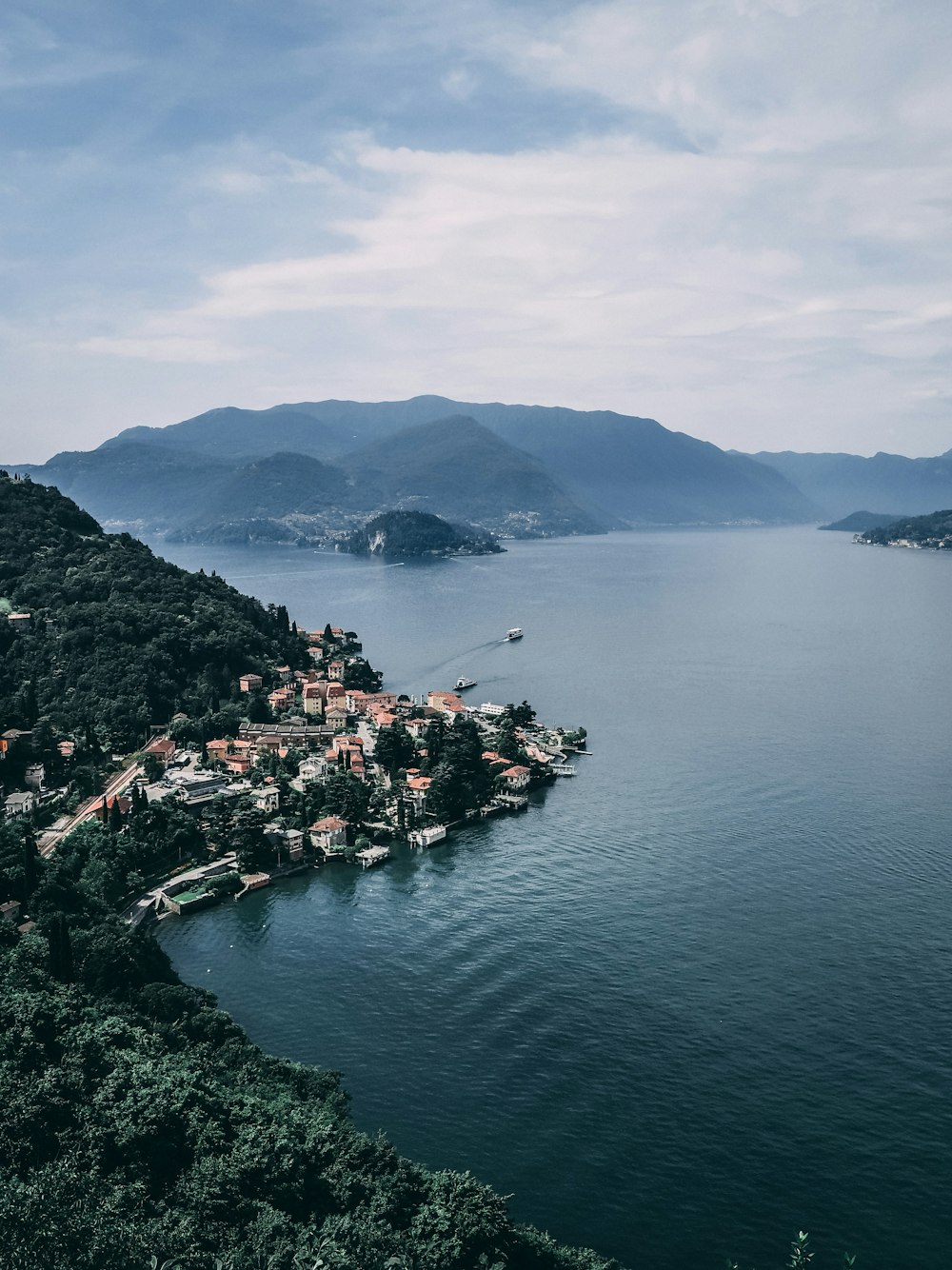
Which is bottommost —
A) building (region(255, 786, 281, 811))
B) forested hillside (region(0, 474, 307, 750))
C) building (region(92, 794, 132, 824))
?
building (region(255, 786, 281, 811))

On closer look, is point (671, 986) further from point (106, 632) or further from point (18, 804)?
point (106, 632)

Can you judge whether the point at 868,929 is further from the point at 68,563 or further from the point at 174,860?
the point at 68,563

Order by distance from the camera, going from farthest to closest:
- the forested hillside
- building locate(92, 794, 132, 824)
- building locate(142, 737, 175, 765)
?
the forested hillside, building locate(142, 737, 175, 765), building locate(92, 794, 132, 824)

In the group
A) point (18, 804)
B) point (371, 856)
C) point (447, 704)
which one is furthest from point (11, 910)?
point (447, 704)

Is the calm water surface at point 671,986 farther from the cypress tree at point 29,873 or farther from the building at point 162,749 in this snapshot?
the building at point 162,749

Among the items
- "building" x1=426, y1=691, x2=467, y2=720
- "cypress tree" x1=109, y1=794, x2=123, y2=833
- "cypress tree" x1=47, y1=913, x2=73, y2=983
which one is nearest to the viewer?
"cypress tree" x1=47, y1=913, x2=73, y2=983

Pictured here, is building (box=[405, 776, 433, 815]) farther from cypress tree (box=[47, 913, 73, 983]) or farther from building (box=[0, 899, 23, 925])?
cypress tree (box=[47, 913, 73, 983])

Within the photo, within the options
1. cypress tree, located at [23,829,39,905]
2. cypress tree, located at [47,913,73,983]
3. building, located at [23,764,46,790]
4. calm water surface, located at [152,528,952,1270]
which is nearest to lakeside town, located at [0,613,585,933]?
building, located at [23,764,46,790]
